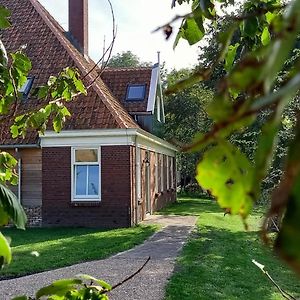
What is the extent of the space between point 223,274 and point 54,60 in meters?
10.5

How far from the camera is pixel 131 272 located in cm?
969

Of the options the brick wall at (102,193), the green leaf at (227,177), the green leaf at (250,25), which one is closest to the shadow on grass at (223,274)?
the brick wall at (102,193)

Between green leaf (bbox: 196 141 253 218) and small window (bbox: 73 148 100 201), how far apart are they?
51.0 feet

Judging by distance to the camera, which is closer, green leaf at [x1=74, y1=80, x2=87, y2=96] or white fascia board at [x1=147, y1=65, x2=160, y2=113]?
green leaf at [x1=74, y1=80, x2=87, y2=96]

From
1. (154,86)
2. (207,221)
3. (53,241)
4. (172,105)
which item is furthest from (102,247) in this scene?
(172,105)

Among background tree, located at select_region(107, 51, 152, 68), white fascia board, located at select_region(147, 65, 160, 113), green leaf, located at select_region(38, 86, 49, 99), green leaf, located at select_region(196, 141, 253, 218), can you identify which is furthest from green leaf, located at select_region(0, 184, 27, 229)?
background tree, located at select_region(107, 51, 152, 68)

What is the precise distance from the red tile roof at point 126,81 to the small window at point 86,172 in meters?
3.84

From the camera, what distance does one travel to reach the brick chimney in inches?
776

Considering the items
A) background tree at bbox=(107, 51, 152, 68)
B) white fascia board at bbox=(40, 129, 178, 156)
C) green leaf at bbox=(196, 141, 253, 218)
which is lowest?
green leaf at bbox=(196, 141, 253, 218)

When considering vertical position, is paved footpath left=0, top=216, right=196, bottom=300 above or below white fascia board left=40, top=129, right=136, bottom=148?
Answer: below

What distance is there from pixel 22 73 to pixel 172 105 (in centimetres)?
3028

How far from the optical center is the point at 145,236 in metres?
14.1

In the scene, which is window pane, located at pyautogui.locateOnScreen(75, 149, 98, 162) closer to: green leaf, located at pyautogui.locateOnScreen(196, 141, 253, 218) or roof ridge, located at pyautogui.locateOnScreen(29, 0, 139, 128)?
roof ridge, located at pyautogui.locateOnScreen(29, 0, 139, 128)

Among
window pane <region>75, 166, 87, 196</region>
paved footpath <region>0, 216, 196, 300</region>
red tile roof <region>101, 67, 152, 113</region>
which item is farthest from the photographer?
red tile roof <region>101, 67, 152, 113</region>
